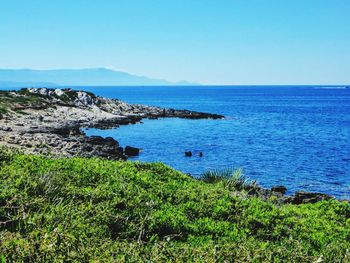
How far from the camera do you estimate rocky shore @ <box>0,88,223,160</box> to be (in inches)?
1445

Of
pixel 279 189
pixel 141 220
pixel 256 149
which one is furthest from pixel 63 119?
pixel 141 220

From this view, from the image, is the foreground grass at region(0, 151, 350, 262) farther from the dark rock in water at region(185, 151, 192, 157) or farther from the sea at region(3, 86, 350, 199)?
the dark rock in water at region(185, 151, 192, 157)

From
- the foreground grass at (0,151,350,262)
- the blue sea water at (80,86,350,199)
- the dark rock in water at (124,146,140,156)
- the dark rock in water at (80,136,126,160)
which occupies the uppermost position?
the foreground grass at (0,151,350,262)

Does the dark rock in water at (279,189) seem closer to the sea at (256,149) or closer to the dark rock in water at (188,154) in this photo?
the sea at (256,149)

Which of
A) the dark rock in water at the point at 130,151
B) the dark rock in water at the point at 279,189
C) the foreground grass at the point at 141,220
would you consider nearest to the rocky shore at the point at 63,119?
the dark rock in water at the point at 130,151

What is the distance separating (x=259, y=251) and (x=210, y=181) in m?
12.2

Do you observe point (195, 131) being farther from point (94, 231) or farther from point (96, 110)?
point (94, 231)

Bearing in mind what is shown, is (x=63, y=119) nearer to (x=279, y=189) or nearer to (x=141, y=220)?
(x=279, y=189)

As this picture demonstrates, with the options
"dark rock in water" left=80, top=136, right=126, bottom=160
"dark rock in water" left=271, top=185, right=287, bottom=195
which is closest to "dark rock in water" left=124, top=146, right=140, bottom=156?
"dark rock in water" left=80, top=136, right=126, bottom=160

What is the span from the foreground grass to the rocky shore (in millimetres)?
14280

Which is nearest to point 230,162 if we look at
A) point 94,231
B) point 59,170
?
point 59,170

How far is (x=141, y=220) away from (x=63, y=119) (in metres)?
54.6

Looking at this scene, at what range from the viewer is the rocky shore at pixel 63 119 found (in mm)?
36703

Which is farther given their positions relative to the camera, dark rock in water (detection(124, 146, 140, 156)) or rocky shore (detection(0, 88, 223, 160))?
dark rock in water (detection(124, 146, 140, 156))
